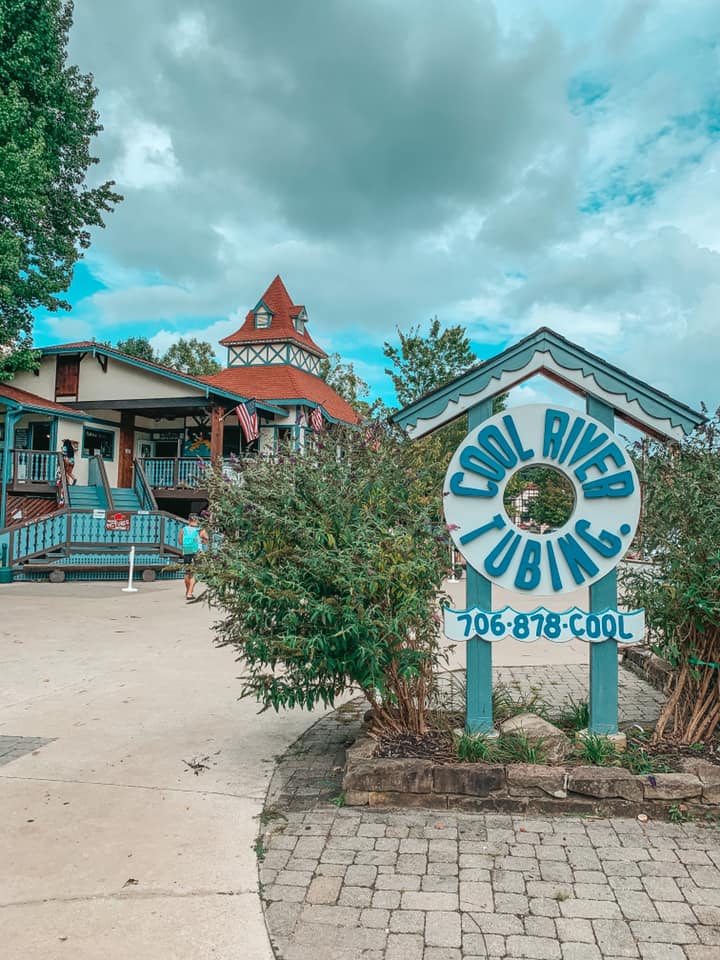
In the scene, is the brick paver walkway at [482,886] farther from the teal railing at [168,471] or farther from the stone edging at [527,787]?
the teal railing at [168,471]

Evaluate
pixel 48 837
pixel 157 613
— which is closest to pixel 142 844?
pixel 48 837

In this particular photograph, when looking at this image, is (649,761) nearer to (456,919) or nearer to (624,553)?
(624,553)

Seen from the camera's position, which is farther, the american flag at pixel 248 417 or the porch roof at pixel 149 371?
the porch roof at pixel 149 371

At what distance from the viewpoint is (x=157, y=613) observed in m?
11.8

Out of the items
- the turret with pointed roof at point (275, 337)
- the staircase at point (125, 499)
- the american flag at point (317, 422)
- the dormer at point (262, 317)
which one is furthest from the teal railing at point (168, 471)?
the american flag at point (317, 422)

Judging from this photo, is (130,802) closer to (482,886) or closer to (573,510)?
(482,886)

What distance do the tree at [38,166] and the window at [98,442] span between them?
3.35 meters

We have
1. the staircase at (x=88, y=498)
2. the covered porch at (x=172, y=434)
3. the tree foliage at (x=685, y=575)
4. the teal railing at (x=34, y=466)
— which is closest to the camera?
the tree foliage at (x=685, y=575)

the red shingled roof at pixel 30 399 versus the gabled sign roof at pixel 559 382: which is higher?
the red shingled roof at pixel 30 399

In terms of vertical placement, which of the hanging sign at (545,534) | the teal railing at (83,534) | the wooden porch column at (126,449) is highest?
the wooden porch column at (126,449)

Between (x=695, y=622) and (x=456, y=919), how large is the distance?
2.40 meters

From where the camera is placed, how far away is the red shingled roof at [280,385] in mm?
25703

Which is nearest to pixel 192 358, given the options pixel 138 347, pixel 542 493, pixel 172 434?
pixel 138 347

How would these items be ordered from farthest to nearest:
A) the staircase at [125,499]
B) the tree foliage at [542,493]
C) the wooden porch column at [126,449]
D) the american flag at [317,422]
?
the wooden porch column at [126,449], the staircase at [125,499], the tree foliage at [542,493], the american flag at [317,422]
